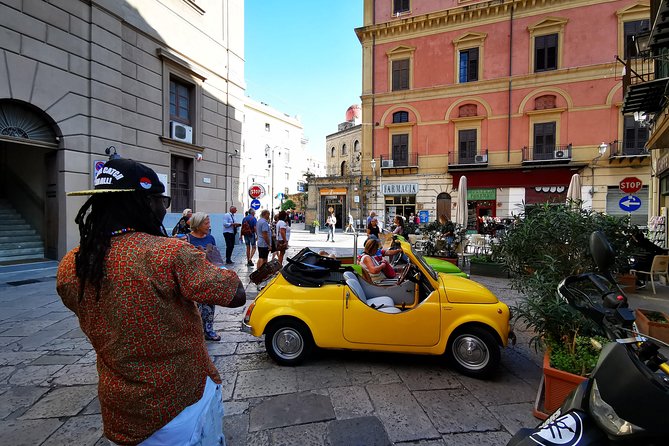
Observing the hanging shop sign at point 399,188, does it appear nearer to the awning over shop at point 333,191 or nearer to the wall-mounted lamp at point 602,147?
the awning over shop at point 333,191

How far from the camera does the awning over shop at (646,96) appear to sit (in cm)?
783

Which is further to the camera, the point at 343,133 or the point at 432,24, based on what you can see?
the point at 343,133

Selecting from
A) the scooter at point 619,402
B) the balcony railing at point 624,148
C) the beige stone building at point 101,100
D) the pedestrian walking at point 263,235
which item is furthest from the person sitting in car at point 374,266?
the balcony railing at point 624,148

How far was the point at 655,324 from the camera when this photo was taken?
438 cm

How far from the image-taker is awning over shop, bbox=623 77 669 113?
7827mm

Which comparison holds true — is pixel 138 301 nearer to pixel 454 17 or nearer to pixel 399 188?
pixel 399 188

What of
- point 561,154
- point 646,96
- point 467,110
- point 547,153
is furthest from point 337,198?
point 646,96

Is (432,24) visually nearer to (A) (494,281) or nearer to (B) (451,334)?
(A) (494,281)

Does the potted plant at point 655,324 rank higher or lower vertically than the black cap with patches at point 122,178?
lower

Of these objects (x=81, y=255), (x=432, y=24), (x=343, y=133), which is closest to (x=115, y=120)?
(x=81, y=255)

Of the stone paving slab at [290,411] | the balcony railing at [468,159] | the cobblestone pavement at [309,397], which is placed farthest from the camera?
the balcony railing at [468,159]

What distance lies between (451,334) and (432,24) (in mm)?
24832

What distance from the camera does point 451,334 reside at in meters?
3.65

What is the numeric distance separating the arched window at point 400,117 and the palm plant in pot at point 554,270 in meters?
20.4
